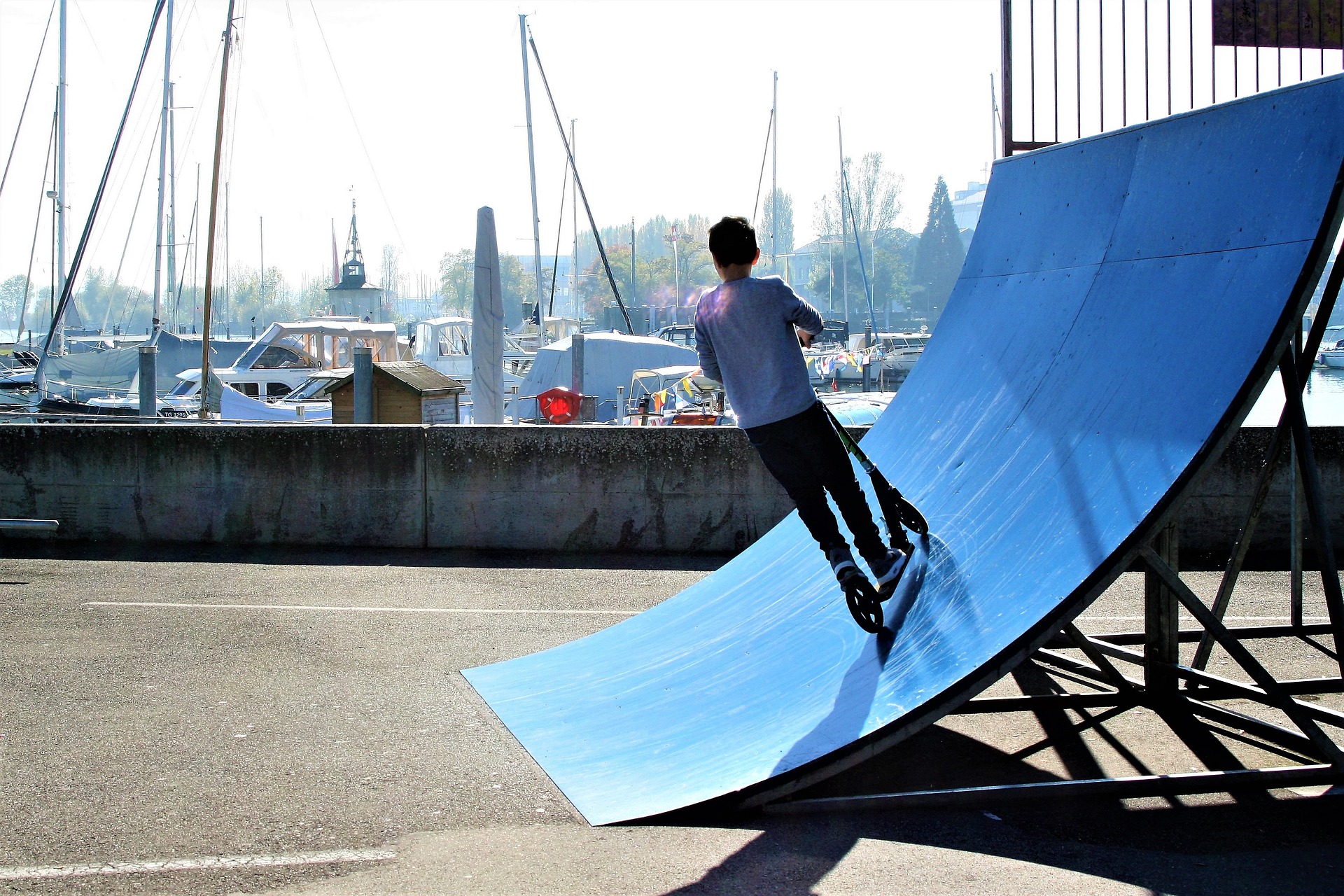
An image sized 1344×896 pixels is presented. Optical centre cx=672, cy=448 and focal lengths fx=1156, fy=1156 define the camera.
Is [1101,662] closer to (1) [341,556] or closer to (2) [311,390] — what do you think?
(1) [341,556]

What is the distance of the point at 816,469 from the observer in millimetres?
4855

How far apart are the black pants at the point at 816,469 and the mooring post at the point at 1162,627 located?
1.51 metres

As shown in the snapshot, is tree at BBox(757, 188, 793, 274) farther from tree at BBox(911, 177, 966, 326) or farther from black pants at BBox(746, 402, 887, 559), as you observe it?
black pants at BBox(746, 402, 887, 559)

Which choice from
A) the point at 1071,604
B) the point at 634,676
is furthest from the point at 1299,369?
the point at 634,676

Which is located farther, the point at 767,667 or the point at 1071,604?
the point at 767,667

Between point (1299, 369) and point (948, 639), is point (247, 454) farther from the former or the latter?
point (1299, 369)

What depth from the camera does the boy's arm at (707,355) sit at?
4.97 meters

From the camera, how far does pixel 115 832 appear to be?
423 centimetres

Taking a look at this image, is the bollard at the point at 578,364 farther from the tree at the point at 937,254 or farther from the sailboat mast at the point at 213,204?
the tree at the point at 937,254

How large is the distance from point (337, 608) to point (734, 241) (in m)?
5.11

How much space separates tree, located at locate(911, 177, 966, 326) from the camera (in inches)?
5408

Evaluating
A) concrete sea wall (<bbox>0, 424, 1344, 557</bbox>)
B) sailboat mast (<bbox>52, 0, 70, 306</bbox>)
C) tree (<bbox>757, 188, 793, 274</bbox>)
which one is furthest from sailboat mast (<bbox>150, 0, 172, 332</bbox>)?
tree (<bbox>757, 188, 793, 274</bbox>)

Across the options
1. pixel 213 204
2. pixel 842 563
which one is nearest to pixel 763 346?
pixel 842 563

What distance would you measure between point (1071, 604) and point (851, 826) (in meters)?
1.14
